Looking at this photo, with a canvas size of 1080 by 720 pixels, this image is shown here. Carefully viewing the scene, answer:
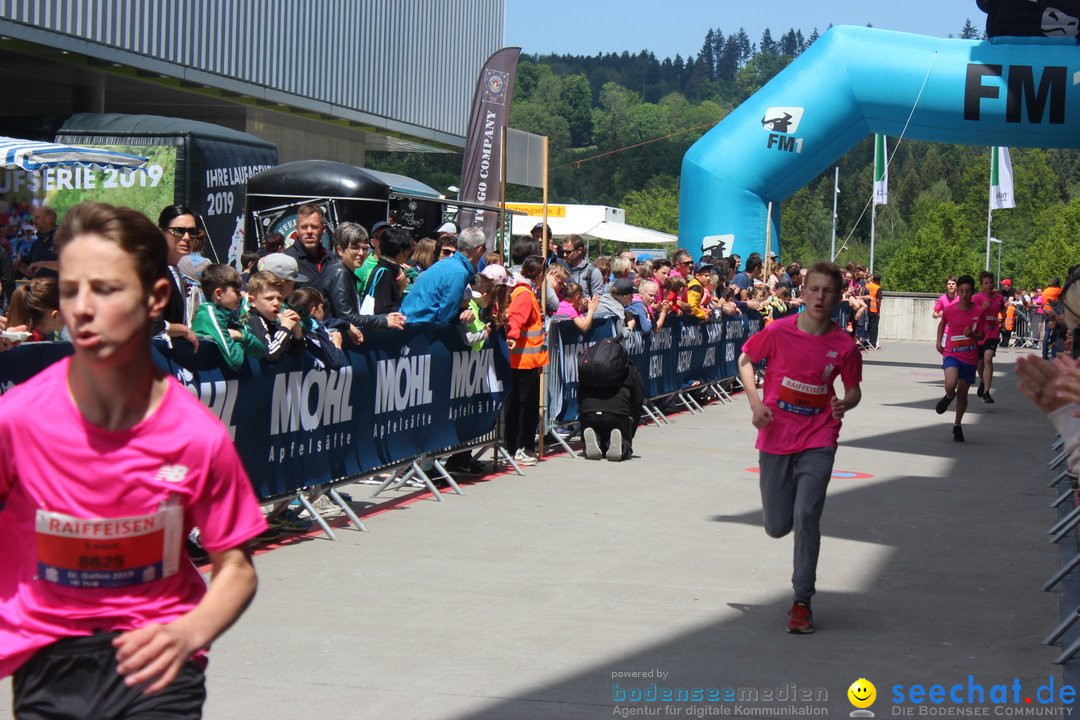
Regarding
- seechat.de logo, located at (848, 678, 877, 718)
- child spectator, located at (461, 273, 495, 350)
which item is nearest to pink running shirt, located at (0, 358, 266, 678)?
seechat.de logo, located at (848, 678, 877, 718)

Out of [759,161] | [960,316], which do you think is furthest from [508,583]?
[759,161]

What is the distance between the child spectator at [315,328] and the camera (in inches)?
336

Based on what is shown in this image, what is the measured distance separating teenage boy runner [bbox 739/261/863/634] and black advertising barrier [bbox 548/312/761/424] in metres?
5.82

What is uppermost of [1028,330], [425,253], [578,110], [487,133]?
[578,110]

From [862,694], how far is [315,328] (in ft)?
14.3

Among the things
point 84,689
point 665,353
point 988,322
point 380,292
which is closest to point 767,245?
point 988,322

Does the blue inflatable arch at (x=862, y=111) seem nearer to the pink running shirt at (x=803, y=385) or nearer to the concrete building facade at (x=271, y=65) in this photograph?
the concrete building facade at (x=271, y=65)

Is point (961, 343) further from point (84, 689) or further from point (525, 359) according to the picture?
point (84, 689)

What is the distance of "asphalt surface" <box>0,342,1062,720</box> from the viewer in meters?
5.57

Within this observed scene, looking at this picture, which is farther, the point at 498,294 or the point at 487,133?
the point at 487,133

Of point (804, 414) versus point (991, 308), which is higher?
point (991, 308)

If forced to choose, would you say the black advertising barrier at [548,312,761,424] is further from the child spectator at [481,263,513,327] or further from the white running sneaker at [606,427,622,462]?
the child spectator at [481,263,513,327]

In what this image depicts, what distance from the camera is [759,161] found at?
21703mm

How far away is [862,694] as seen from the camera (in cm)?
562
